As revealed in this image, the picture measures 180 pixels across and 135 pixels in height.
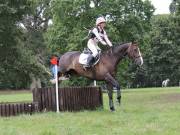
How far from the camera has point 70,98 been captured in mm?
17344

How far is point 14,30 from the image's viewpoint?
28.5 meters

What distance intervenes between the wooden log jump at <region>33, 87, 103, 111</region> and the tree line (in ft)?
22.1

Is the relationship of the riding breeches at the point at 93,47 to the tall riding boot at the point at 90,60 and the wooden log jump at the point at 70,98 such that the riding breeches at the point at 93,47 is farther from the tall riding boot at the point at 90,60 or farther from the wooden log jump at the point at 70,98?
the wooden log jump at the point at 70,98

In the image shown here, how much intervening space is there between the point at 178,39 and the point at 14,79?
46922 millimetres

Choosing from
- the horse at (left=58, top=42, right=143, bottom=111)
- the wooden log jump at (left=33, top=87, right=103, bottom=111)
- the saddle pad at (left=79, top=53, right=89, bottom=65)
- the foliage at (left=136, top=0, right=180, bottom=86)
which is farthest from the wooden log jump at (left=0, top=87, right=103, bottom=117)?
the foliage at (left=136, top=0, right=180, bottom=86)

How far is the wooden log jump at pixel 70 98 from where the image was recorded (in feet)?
55.8

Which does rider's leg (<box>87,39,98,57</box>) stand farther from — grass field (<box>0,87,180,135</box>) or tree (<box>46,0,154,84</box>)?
tree (<box>46,0,154,84</box>)

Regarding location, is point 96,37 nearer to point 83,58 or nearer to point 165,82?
point 83,58

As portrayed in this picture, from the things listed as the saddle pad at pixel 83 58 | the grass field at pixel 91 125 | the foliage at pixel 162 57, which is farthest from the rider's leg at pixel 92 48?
the foliage at pixel 162 57

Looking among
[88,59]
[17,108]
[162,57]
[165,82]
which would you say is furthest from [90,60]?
[165,82]

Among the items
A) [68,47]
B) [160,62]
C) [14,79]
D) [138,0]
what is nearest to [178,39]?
[160,62]

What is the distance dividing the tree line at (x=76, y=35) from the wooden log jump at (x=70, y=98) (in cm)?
674

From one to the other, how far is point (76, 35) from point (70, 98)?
30313mm

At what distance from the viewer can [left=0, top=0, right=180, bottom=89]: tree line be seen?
29.0m
